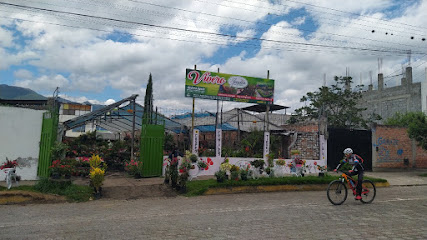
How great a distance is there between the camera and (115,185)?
11.0m

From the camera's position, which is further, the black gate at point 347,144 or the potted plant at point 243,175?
the black gate at point 347,144

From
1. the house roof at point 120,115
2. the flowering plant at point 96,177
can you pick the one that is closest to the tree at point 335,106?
the house roof at point 120,115

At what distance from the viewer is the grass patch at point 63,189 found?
369 inches

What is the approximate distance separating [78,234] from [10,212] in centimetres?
321

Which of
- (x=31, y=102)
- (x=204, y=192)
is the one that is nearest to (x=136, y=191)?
(x=204, y=192)

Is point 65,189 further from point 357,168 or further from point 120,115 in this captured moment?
point 357,168

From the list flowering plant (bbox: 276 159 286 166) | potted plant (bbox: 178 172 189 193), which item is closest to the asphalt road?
potted plant (bbox: 178 172 189 193)

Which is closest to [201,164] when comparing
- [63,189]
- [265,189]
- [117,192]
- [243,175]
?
[243,175]

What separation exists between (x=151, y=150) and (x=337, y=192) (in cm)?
707

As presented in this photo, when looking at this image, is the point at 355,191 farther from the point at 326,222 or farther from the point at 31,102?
the point at 31,102

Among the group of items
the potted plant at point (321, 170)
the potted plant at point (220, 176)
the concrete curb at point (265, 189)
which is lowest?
the concrete curb at point (265, 189)

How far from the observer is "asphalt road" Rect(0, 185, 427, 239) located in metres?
5.78

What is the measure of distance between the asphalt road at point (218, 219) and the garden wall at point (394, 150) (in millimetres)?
9995

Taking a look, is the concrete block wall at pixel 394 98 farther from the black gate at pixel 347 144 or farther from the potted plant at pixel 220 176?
the potted plant at pixel 220 176
